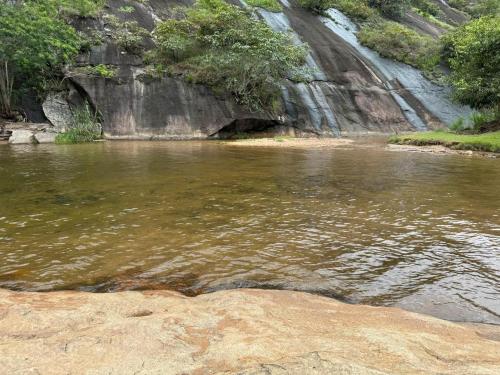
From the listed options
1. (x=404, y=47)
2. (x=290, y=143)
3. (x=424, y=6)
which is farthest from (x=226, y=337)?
(x=424, y=6)

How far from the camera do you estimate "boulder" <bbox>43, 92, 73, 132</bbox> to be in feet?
75.4

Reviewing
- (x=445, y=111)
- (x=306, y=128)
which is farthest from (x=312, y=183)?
(x=445, y=111)

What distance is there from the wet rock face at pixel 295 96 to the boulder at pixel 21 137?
3.98 meters

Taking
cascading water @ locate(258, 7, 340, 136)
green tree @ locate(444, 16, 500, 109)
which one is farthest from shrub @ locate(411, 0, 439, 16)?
green tree @ locate(444, 16, 500, 109)

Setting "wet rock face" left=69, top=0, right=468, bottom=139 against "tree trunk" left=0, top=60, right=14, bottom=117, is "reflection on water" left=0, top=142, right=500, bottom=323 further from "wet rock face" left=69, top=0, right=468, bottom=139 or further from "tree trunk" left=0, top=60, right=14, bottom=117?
"tree trunk" left=0, top=60, right=14, bottom=117

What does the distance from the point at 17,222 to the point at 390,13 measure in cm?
4955

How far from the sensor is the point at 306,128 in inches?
1078

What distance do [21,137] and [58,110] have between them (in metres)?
4.04

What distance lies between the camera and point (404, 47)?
1462 inches

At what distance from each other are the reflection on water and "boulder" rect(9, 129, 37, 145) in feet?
34.6

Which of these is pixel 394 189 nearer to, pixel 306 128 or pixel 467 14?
pixel 306 128

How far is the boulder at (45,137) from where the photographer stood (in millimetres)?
20100

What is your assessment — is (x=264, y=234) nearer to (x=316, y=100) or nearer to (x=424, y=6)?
(x=316, y=100)

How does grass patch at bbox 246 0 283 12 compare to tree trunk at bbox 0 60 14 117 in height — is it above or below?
above
